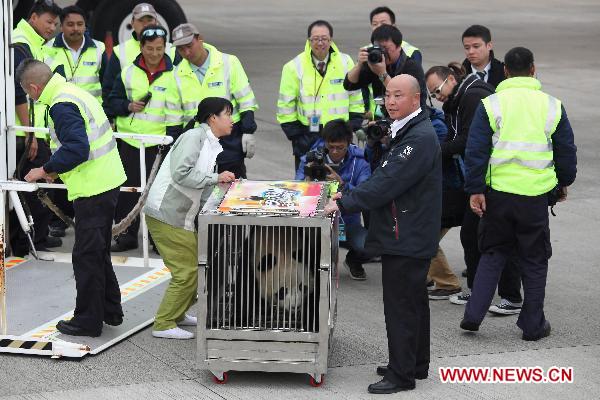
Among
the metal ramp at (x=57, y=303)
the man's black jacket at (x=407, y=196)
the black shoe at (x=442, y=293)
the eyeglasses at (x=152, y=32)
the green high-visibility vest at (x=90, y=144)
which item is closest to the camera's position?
the man's black jacket at (x=407, y=196)

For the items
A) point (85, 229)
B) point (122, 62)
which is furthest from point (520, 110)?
point (122, 62)

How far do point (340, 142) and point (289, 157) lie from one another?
192 inches

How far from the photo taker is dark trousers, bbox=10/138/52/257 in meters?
A: 9.56

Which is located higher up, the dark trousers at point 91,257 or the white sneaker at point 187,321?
the dark trousers at point 91,257

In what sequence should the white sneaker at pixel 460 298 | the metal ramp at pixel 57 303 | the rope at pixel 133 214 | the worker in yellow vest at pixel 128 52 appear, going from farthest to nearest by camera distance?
the worker in yellow vest at pixel 128 52, the rope at pixel 133 214, the white sneaker at pixel 460 298, the metal ramp at pixel 57 303

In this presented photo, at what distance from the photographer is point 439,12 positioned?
3225 centimetres

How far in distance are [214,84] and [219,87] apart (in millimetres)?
47

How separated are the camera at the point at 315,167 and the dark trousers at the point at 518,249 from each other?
1.25m

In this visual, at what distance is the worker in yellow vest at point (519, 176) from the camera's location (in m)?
7.52

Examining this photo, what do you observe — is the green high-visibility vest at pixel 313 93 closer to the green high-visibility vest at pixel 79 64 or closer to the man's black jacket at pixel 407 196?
the green high-visibility vest at pixel 79 64

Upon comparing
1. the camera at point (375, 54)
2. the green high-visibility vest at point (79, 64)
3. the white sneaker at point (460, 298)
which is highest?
the camera at point (375, 54)

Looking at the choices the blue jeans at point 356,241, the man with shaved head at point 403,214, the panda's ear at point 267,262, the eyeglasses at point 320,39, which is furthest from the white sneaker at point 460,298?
the eyeglasses at point 320,39

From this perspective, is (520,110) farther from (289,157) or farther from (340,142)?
(289,157)

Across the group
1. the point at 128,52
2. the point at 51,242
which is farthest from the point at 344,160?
the point at 51,242
